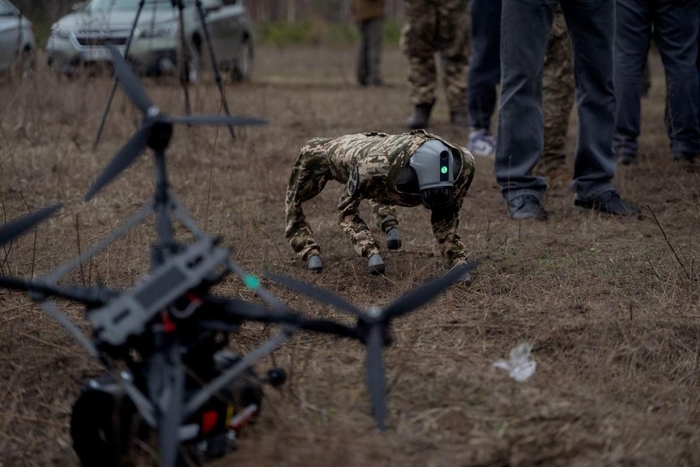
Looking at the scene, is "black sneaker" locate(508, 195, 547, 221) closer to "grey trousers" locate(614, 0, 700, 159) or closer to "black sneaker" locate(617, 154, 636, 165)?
"grey trousers" locate(614, 0, 700, 159)

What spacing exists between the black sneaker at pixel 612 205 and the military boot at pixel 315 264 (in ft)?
5.50

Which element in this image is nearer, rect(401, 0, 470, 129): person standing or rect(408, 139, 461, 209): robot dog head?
rect(408, 139, 461, 209): robot dog head

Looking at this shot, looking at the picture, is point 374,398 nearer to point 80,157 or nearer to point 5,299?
point 5,299

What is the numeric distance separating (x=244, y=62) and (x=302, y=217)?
9.85 metres

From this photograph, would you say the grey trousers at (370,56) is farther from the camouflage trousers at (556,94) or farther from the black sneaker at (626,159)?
the camouflage trousers at (556,94)

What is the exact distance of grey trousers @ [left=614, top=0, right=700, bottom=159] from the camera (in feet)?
18.6

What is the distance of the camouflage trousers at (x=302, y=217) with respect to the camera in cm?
372

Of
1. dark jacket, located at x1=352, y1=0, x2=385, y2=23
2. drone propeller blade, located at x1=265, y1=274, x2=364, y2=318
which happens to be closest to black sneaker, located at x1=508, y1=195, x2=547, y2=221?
drone propeller blade, located at x1=265, y1=274, x2=364, y2=318

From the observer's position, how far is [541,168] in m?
5.66

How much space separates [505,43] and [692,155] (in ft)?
6.05

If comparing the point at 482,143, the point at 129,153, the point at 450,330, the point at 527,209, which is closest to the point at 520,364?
the point at 450,330

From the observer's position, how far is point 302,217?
3.94m

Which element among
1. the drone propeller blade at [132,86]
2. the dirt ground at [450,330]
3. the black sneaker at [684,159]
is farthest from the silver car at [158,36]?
the drone propeller blade at [132,86]

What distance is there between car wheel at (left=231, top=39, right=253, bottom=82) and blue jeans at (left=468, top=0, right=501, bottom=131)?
6.25 meters
